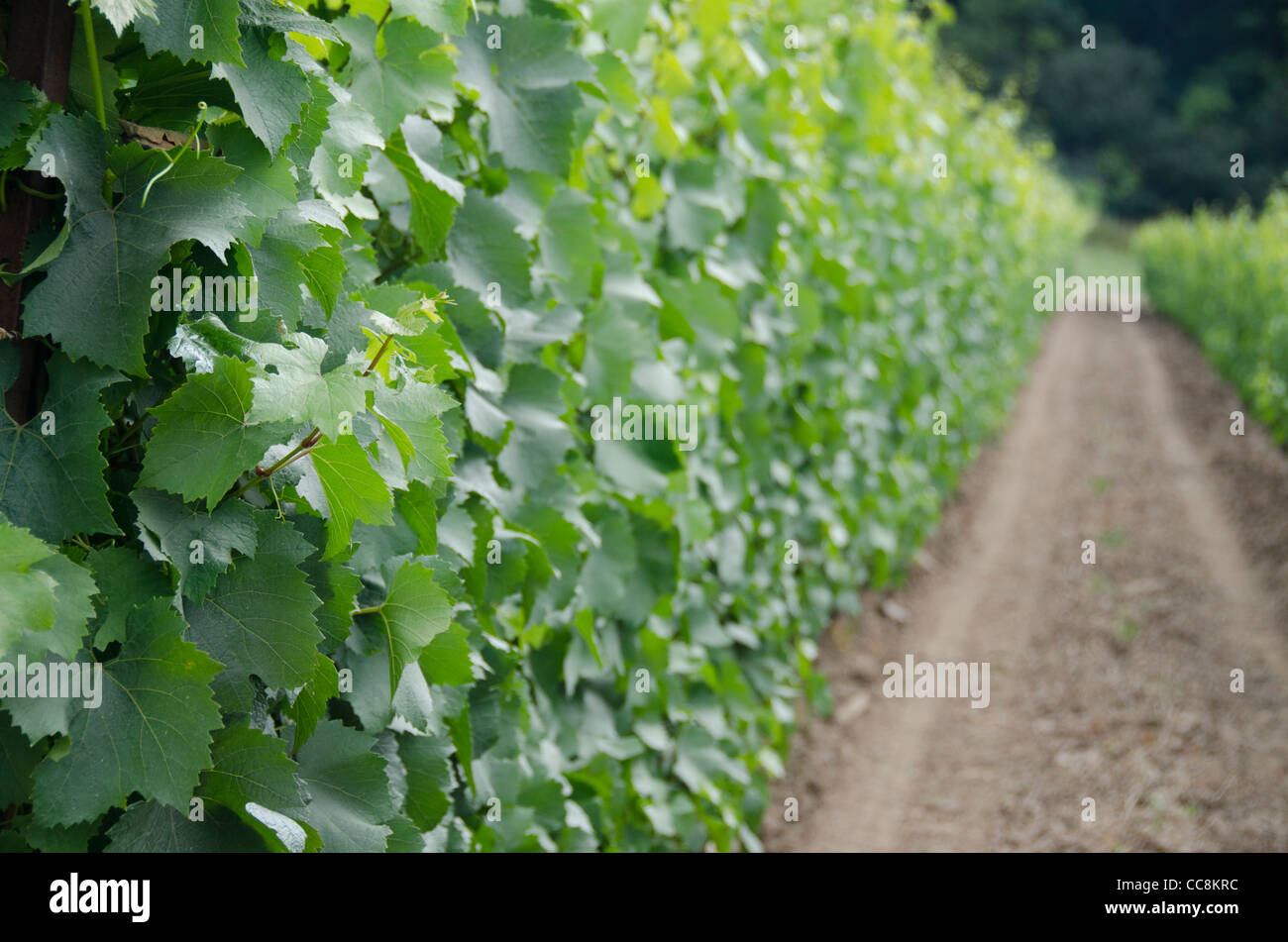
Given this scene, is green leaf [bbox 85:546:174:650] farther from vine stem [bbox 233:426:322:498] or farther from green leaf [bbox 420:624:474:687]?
green leaf [bbox 420:624:474:687]

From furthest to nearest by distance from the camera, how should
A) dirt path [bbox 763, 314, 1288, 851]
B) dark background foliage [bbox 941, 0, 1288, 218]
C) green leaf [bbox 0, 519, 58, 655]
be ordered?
1. dark background foliage [bbox 941, 0, 1288, 218]
2. dirt path [bbox 763, 314, 1288, 851]
3. green leaf [bbox 0, 519, 58, 655]

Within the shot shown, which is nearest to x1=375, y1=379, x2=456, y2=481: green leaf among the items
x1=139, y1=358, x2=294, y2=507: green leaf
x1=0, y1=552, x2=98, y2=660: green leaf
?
x1=139, y1=358, x2=294, y2=507: green leaf

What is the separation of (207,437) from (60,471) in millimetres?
144

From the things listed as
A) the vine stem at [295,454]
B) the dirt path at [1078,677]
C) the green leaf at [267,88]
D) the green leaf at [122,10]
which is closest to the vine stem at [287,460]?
the vine stem at [295,454]

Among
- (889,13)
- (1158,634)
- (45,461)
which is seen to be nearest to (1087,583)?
(1158,634)

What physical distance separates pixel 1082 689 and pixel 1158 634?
2.91ft

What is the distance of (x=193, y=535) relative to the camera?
3.81 ft

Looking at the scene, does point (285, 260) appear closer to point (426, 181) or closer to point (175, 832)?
point (426, 181)

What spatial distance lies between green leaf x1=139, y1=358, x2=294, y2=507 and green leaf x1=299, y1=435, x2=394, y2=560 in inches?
2.8

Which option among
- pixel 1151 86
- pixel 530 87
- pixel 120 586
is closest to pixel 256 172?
pixel 120 586

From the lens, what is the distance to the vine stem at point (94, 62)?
1.07 m

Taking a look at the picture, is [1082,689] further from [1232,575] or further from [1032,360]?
[1032,360]

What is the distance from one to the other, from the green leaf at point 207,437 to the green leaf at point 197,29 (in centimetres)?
32

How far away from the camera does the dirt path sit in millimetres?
4258
